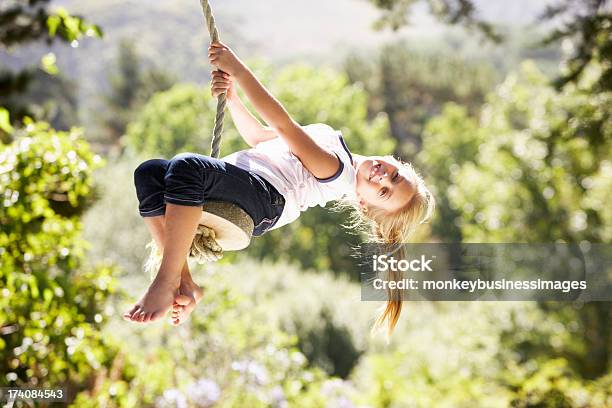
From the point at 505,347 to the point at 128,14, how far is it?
7641 centimetres

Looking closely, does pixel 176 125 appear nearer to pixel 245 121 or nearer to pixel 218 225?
pixel 245 121

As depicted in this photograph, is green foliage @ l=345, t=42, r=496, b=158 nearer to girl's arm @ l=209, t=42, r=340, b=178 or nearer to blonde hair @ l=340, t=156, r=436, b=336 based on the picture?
blonde hair @ l=340, t=156, r=436, b=336

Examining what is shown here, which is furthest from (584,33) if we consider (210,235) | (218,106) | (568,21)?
(210,235)

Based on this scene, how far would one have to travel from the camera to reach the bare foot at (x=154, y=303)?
1.61 m

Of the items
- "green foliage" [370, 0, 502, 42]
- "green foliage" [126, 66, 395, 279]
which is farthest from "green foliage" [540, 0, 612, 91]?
"green foliage" [126, 66, 395, 279]

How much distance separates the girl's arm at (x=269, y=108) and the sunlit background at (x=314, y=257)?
92 cm

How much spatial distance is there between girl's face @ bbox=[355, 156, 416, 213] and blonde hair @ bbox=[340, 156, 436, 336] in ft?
0.08

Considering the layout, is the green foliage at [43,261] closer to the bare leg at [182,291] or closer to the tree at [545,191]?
the bare leg at [182,291]

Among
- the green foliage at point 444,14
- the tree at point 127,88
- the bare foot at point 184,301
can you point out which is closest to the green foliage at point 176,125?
the tree at point 127,88

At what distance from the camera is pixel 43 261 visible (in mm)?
3217

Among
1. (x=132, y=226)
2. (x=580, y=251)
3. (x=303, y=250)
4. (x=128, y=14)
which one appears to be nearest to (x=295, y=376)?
(x=580, y=251)

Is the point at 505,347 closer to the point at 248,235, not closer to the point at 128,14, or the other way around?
the point at 248,235

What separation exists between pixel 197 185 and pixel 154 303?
29 cm

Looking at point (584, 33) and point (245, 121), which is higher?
point (584, 33)
